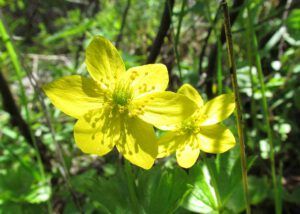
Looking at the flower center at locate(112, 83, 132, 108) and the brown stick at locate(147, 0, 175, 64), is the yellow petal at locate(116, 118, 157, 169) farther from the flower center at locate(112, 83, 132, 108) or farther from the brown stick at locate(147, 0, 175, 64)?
the brown stick at locate(147, 0, 175, 64)

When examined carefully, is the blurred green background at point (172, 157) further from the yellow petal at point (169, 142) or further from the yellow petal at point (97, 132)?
the yellow petal at point (97, 132)

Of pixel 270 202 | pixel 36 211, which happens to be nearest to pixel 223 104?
pixel 270 202

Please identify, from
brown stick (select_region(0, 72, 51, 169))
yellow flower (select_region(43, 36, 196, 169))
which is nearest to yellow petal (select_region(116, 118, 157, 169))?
yellow flower (select_region(43, 36, 196, 169))

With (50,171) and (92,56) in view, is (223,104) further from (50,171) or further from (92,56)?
(50,171)

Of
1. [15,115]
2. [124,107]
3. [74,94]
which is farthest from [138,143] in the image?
[15,115]

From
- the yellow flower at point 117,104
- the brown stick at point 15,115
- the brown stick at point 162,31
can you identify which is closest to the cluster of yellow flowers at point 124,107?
the yellow flower at point 117,104

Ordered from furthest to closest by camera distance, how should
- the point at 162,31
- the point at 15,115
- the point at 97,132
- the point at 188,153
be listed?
the point at 15,115 → the point at 162,31 → the point at 188,153 → the point at 97,132

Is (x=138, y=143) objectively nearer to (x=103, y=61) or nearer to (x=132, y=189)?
(x=132, y=189)
